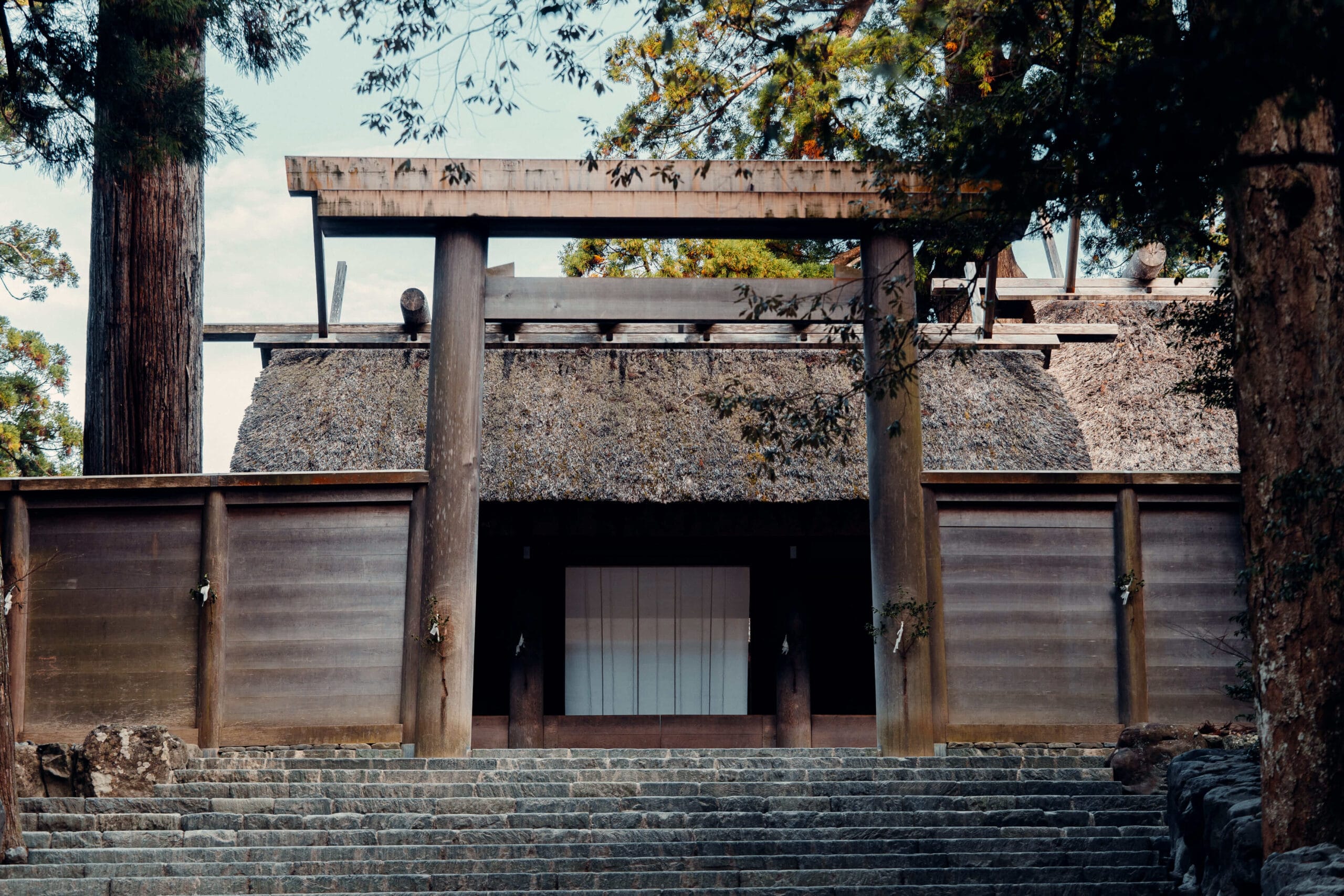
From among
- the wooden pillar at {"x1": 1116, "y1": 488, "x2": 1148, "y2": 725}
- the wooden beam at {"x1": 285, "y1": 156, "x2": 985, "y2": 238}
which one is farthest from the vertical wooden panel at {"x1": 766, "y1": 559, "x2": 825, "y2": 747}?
the wooden beam at {"x1": 285, "y1": 156, "x2": 985, "y2": 238}

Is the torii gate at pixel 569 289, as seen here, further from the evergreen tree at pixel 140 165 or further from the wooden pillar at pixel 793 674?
the wooden pillar at pixel 793 674

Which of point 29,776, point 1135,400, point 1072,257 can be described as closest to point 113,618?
point 29,776

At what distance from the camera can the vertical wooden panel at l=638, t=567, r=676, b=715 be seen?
1054 cm

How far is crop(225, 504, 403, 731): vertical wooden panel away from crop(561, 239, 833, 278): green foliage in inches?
384

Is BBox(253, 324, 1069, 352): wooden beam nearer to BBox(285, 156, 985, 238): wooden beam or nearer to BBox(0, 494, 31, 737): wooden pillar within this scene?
BBox(285, 156, 985, 238): wooden beam

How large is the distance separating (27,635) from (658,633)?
A: 545 centimetres

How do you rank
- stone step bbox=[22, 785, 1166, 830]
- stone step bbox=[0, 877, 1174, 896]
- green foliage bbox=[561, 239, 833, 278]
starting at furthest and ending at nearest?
green foliage bbox=[561, 239, 833, 278], stone step bbox=[22, 785, 1166, 830], stone step bbox=[0, 877, 1174, 896]

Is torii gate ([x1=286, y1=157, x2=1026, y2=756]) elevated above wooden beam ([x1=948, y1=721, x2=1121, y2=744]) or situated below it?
above

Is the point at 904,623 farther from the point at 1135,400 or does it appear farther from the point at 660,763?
the point at 1135,400

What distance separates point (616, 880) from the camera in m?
4.77

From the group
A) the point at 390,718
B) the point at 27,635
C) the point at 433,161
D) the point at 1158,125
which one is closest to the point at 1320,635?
the point at 1158,125

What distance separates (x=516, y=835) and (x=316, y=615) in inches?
76.5

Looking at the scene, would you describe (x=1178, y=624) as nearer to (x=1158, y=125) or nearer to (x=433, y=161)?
(x=1158, y=125)

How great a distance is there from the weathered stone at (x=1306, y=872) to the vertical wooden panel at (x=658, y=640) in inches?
272
